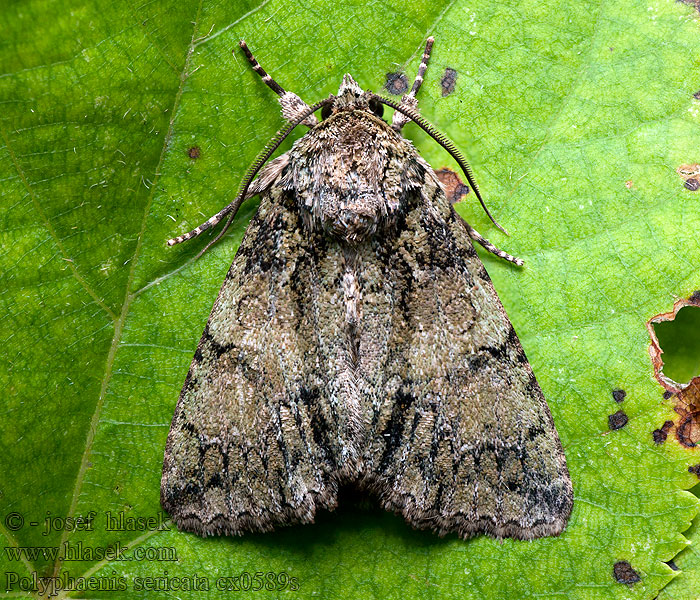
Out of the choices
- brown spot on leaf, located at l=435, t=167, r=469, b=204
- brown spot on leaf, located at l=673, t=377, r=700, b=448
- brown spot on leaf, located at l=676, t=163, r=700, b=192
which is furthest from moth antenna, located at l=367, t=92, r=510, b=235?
brown spot on leaf, located at l=673, t=377, r=700, b=448

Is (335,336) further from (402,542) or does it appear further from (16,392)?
(16,392)

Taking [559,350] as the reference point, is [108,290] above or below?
above

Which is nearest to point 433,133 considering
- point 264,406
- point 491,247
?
point 491,247

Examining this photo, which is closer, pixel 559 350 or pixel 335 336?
pixel 335 336

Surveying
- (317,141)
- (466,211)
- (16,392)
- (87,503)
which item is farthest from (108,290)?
(466,211)

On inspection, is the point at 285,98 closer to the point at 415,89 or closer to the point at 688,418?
the point at 415,89

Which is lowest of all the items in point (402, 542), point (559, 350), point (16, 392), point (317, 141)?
point (402, 542)
